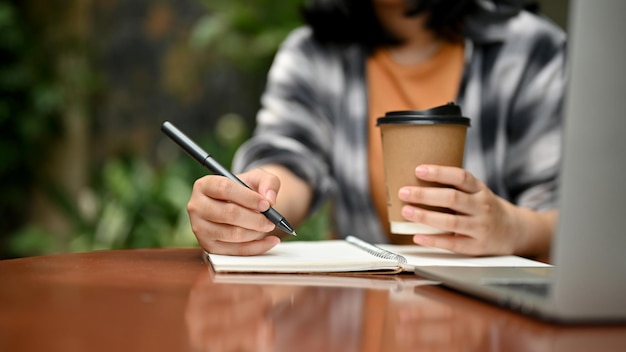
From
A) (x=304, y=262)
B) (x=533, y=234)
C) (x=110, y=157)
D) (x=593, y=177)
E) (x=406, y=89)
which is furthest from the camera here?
(x=110, y=157)

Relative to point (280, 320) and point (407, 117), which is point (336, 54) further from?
point (280, 320)

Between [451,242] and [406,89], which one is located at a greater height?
[406,89]

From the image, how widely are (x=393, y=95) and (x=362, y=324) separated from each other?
1.08 m

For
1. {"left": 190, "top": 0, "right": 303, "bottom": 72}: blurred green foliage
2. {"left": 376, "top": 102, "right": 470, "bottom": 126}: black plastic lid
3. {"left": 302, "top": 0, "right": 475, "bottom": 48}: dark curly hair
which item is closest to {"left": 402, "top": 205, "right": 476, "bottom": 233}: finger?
{"left": 376, "top": 102, "right": 470, "bottom": 126}: black plastic lid

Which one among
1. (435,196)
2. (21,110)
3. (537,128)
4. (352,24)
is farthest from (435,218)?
(21,110)

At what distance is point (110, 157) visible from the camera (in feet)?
14.4

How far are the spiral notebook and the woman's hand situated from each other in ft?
0.07

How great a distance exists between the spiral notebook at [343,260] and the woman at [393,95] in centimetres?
33

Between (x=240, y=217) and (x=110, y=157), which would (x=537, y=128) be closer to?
(x=240, y=217)

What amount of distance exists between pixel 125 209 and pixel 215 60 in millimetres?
1257

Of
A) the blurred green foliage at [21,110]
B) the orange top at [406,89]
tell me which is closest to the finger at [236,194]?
the orange top at [406,89]

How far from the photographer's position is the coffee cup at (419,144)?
88 centimetres

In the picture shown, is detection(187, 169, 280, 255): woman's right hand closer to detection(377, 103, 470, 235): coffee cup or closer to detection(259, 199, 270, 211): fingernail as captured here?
detection(259, 199, 270, 211): fingernail

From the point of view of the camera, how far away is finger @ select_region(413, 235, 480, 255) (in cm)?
91
